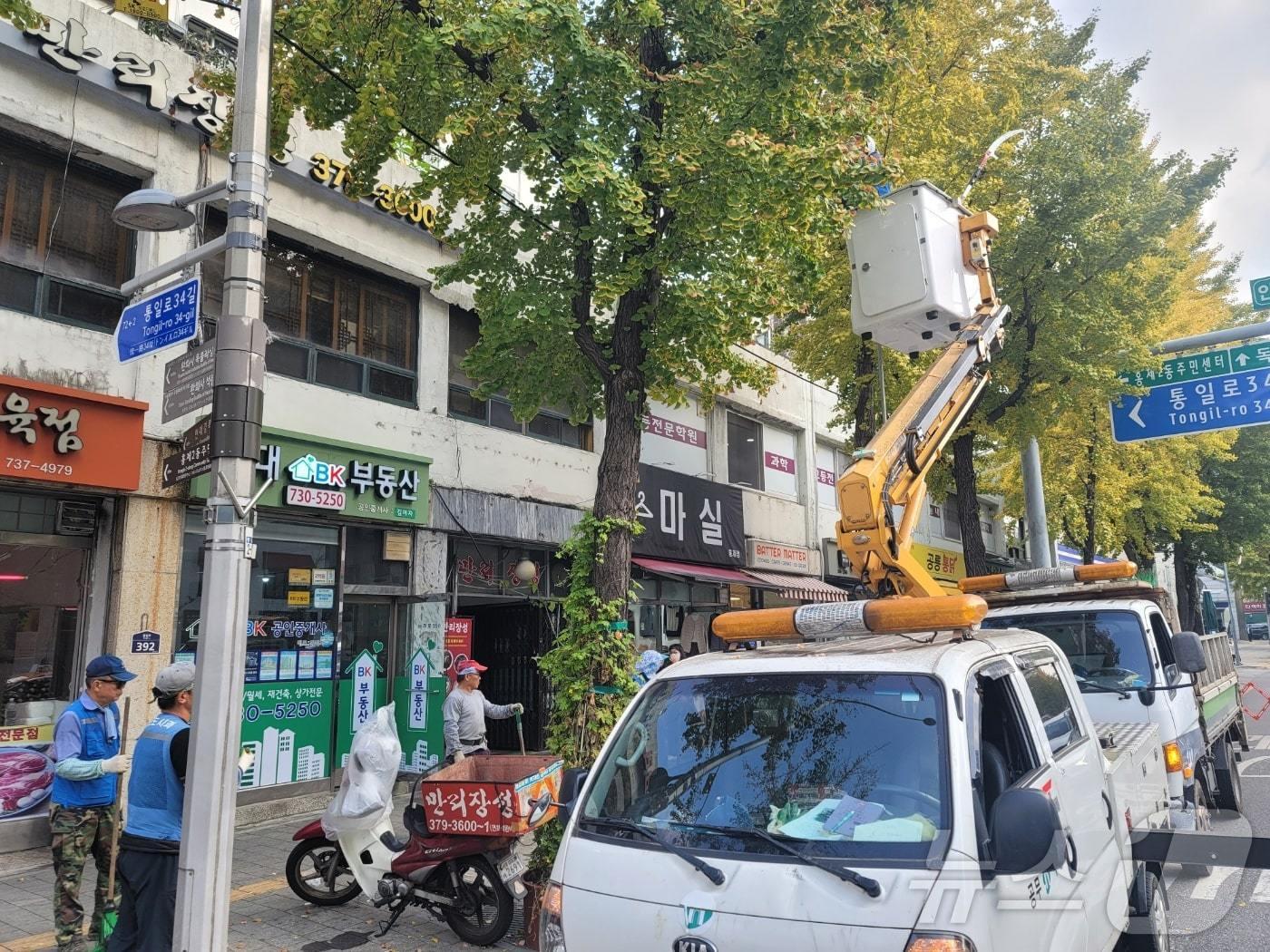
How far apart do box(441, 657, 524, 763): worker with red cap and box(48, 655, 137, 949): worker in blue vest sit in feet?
12.0

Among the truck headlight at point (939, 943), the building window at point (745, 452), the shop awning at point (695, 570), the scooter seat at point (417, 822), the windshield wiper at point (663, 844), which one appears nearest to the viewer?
the truck headlight at point (939, 943)

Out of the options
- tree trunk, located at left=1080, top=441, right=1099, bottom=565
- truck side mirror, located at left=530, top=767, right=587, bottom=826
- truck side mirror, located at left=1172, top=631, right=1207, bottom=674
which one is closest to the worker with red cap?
truck side mirror, located at left=530, top=767, right=587, bottom=826

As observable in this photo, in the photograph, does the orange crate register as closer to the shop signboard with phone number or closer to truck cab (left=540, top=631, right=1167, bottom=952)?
truck cab (left=540, top=631, right=1167, bottom=952)

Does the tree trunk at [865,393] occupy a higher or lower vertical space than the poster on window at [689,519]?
higher

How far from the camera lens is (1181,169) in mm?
19625

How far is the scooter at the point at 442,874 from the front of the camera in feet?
19.7

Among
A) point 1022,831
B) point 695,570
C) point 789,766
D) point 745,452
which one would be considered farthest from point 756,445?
point 1022,831

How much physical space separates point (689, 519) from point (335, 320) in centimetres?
741

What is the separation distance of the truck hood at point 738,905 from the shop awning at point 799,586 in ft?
47.3

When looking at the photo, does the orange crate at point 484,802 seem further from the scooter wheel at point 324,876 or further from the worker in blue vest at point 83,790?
the worker in blue vest at point 83,790

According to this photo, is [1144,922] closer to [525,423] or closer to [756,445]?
[525,423]

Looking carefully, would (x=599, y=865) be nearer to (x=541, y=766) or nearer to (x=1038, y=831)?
(x=1038, y=831)

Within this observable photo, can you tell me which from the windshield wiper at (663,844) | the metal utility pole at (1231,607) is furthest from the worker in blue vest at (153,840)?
the metal utility pole at (1231,607)

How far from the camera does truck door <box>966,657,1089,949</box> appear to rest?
297 centimetres
